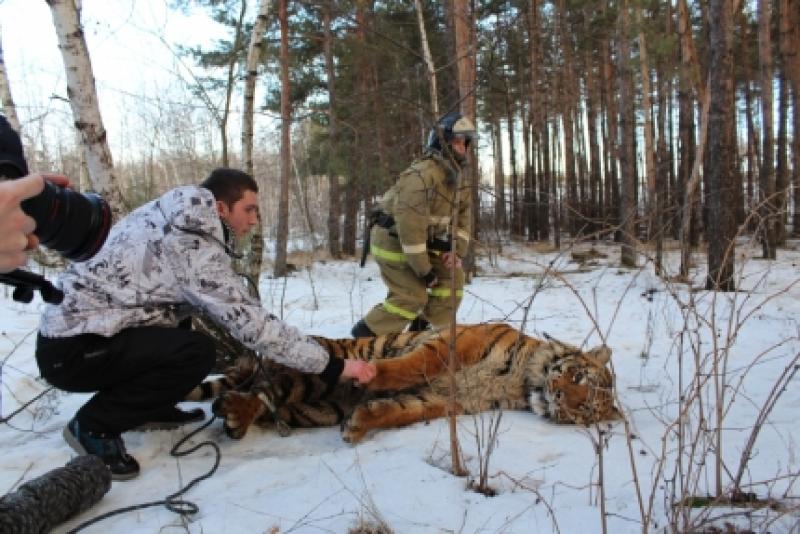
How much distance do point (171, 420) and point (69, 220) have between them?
7.36ft

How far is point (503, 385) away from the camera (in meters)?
3.61

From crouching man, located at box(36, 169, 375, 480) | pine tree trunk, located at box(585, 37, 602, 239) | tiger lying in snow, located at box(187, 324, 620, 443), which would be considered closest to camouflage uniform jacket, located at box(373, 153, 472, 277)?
tiger lying in snow, located at box(187, 324, 620, 443)

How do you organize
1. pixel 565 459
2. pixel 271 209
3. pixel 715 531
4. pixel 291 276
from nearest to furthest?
pixel 715 531
pixel 565 459
pixel 291 276
pixel 271 209

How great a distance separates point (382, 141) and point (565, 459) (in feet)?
42.5

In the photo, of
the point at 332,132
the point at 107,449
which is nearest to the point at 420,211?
the point at 107,449

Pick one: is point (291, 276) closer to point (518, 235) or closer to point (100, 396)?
point (100, 396)

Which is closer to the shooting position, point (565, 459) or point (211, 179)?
point (565, 459)

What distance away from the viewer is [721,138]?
816cm

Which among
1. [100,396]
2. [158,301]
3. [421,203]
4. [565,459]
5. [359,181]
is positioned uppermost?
[359,181]

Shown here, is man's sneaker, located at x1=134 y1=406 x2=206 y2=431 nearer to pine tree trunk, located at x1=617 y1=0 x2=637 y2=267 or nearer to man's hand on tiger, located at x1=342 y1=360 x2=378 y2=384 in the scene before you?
man's hand on tiger, located at x1=342 y1=360 x2=378 y2=384

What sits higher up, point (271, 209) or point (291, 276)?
point (271, 209)

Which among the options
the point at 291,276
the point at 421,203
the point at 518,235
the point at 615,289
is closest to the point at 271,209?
the point at 518,235

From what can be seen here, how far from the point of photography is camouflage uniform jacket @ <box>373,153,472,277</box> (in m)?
4.20

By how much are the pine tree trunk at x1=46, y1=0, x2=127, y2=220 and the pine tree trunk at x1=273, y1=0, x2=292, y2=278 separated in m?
6.81
